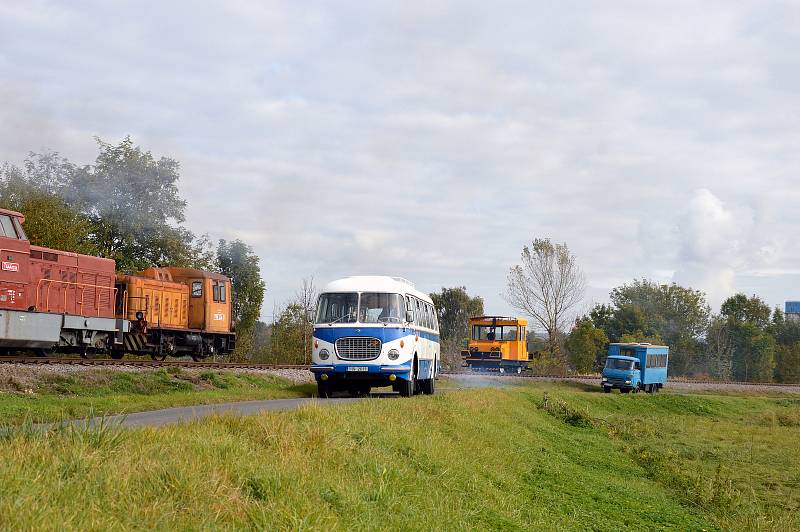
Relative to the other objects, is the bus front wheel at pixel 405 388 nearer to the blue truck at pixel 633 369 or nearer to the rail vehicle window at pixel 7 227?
the rail vehicle window at pixel 7 227

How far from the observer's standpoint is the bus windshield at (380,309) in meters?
22.0

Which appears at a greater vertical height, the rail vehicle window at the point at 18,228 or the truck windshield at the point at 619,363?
the rail vehicle window at the point at 18,228

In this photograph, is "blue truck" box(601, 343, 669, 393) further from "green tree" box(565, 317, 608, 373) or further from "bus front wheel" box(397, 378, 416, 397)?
"bus front wheel" box(397, 378, 416, 397)

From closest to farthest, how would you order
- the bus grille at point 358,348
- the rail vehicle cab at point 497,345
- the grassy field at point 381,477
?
the grassy field at point 381,477, the bus grille at point 358,348, the rail vehicle cab at point 497,345

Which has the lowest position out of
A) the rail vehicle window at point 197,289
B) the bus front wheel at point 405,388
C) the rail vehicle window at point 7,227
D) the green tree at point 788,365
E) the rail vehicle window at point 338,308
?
the green tree at point 788,365

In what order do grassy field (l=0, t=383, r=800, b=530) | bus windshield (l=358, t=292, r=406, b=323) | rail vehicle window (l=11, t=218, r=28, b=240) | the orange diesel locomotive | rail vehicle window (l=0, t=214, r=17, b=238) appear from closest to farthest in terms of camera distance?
grassy field (l=0, t=383, r=800, b=530)
bus windshield (l=358, t=292, r=406, b=323)
rail vehicle window (l=0, t=214, r=17, b=238)
the orange diesel locomotive
rail vehicle window (l=11, t=218, r=28, b=240)

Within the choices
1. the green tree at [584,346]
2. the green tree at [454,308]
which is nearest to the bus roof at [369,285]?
the green tree at [584,346]

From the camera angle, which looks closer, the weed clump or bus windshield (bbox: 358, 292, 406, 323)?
bus windshield (bbox: 358, 292, 406, 323)

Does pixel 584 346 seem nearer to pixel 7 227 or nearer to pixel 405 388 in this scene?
pixel 405 388

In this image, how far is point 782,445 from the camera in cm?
3078

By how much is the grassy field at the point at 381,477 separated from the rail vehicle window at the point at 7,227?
46.7ft

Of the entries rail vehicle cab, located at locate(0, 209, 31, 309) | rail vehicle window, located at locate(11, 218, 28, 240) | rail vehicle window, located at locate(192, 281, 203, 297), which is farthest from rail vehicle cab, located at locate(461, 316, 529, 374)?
rail vehicle window, located at locate(11, 218, 28, 240)

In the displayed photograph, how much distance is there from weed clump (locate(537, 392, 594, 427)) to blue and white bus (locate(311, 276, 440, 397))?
847 cm

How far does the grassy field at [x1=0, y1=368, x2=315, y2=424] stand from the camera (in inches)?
661
